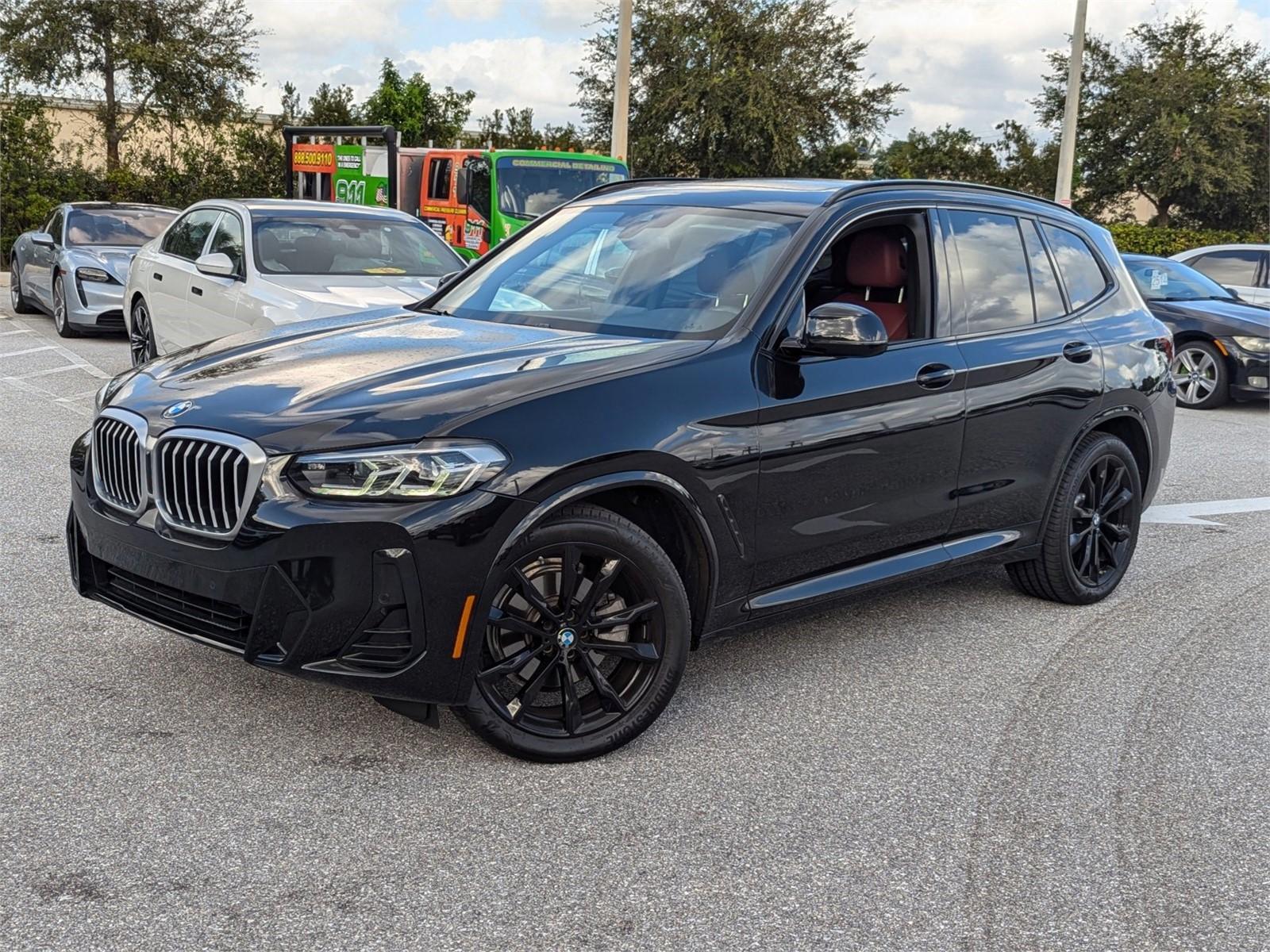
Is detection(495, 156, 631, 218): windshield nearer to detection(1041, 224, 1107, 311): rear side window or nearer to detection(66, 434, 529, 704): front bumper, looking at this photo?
detection(1041, 224, 1107, 311): rear side window

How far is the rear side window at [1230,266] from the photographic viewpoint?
16.1 metres

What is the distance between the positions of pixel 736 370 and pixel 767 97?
33.7 meters

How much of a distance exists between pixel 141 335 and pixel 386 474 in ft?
27.7

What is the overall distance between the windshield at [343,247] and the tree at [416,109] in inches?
1023

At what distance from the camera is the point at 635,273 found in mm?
4836

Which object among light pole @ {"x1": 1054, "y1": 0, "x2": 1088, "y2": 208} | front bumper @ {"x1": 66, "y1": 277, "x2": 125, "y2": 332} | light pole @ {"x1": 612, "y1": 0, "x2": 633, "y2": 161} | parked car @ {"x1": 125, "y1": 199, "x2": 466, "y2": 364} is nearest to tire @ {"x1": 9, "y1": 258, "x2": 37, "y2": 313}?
front bumper @ {"x1": 66, "y1": 277, "x2": 125, "y2": 332}

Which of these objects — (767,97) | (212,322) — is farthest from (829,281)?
(767,97)

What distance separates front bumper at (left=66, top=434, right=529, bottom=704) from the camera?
11.6ft

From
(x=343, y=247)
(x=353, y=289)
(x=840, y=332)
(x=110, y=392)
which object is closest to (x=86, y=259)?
(x=343, y=247)

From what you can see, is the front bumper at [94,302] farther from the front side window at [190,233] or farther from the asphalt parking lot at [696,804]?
the asphalt parking lot at [696,804]

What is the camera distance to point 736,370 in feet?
13.9

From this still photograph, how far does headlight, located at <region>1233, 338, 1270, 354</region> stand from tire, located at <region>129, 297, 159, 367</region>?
10.0 m

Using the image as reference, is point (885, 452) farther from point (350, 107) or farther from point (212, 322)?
point (350, 107)

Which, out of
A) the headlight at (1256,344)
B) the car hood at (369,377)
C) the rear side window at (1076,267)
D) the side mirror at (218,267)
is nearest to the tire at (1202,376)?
the headlight at (1256,344)
